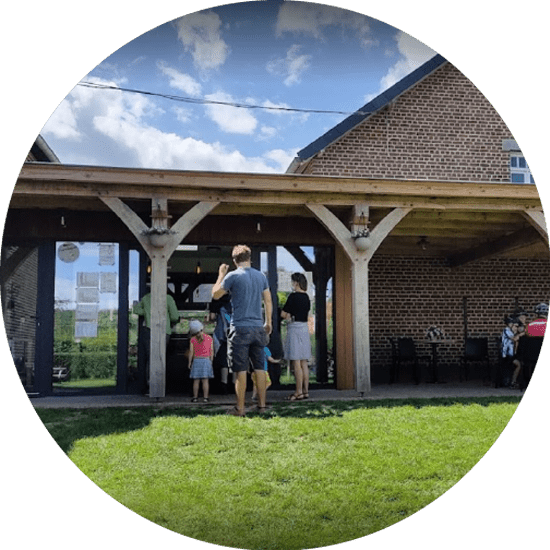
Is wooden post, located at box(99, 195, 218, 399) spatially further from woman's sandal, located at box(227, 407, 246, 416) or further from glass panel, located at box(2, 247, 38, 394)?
glass panel, located at box(2, 247, 38, 394)

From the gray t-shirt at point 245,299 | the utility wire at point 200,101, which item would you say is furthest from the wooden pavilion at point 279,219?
the gray t-shirt at point 245,299

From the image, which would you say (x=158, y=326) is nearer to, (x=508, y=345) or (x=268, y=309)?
(x=268, y=309)

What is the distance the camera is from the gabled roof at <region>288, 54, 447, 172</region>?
12.1ft

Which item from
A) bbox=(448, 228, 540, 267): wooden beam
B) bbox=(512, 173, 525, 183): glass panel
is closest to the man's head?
bbox=(448, 228, 540, 267): wooden beam

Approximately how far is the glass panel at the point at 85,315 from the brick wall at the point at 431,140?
5.09 ft

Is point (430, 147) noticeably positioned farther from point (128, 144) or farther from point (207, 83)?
point (128, 144)

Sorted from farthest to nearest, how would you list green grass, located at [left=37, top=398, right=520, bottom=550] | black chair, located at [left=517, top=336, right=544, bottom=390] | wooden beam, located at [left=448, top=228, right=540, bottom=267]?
wooden beam, located at [left=448, top=228, right=540, bottom=267]
black chair, located at [left=517, top=336, right=544, bottom=390]
green grass, located at [left=37, top=398, right=520, bottom=550]

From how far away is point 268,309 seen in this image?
11.3 feet

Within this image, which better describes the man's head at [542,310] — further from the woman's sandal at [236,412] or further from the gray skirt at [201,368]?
the gray skirt at [201,368]

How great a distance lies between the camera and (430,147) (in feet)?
15.1

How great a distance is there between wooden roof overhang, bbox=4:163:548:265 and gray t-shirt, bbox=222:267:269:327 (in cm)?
50

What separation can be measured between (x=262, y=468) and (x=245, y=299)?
823mm

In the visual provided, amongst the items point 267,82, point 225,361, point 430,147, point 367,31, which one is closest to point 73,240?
point 225,361

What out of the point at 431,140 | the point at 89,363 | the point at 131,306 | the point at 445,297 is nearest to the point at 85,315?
the point at 131,306
